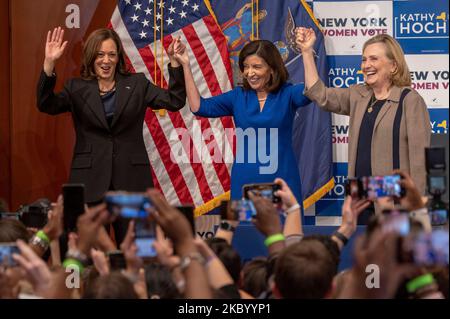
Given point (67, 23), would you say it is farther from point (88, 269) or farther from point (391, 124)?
point (88, 269)

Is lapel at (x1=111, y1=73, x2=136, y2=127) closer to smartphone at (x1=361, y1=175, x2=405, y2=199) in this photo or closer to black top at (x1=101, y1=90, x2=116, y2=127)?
black top at (x1=101, y1=90, x2=116, y2=127)

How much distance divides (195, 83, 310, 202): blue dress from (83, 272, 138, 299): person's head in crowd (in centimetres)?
240

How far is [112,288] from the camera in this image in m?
2.62

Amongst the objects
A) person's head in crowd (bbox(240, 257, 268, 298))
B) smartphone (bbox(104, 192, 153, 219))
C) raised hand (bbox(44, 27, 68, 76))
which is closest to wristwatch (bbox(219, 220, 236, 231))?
person's head in crowd (bbox(240, 257, 268, 298))

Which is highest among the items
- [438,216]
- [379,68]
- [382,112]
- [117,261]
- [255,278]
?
[379,68]

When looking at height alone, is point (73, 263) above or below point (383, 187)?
below

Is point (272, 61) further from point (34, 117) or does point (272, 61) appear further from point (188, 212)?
point (34, 117)

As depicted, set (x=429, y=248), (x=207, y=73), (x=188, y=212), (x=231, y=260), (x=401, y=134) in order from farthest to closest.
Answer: (x=207, y=73), (x=401, y=134), (x=231, y=260), (x=188, y=212), (x=429, y=248)

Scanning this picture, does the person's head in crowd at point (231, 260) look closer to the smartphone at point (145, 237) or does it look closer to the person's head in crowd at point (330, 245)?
the person's head in crowd at point (330, 245)

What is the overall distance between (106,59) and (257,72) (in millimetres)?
837

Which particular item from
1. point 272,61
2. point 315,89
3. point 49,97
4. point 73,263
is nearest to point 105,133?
point 49,97

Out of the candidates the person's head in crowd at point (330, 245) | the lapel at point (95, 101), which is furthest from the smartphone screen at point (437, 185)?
the lapel at point (95, 101)

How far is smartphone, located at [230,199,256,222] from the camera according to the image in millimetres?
3334

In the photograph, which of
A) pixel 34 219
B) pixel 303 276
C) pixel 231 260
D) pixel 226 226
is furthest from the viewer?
pixel 34 219
